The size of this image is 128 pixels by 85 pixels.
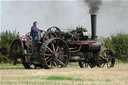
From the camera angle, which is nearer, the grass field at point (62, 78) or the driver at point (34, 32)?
the grass field at point (62, 78)

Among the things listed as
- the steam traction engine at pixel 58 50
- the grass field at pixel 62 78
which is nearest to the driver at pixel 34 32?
the steam traction engine at pixel 58 50

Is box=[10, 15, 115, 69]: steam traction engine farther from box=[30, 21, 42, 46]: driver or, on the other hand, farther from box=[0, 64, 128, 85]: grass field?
box=[0, 64, 128, 85]: grass field

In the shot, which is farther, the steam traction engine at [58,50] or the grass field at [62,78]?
the steam traction engine at [58,50]

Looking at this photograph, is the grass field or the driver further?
the driver

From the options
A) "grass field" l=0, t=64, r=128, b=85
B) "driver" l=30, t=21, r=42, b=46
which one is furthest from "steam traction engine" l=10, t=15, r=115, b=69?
"grass field" l=0, t=64, r=128, b=85

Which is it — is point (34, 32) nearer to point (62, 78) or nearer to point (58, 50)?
point (58, 50)

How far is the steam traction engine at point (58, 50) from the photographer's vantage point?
19.5 m

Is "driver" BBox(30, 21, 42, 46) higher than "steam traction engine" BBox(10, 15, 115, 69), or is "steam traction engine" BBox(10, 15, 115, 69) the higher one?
"driver" BBox(30, 21, 42, 46)

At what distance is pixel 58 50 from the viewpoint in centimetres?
2014

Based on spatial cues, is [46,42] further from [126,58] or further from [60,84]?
[126,58]

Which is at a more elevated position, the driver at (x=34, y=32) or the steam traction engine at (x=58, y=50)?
the driver at (x=34, y=32)

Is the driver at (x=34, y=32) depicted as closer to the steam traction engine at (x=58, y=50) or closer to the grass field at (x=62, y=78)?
the steam traction engine at (x=58, y=50)

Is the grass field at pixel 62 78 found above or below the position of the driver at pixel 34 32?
below

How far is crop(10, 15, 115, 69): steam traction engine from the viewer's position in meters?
19.5
